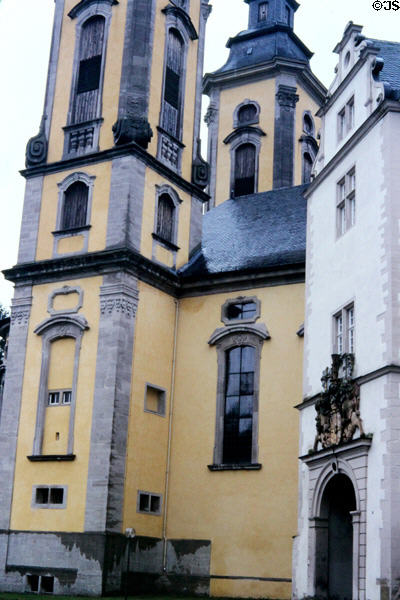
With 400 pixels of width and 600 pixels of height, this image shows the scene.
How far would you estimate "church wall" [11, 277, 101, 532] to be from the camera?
2998cm

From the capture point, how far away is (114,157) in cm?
3378

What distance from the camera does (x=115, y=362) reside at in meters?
30.6

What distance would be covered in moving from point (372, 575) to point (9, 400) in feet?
55.5

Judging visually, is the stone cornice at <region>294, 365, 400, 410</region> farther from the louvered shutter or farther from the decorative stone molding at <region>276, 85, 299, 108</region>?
the decorative stone molding at <region>276, 85, 299, 108</region>

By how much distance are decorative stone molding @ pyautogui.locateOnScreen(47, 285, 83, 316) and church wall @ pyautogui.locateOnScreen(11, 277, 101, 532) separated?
148mm

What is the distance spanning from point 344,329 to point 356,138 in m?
4.93

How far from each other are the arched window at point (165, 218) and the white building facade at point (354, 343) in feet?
29.5

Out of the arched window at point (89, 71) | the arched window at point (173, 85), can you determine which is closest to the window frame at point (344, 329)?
the arched window at point (173, 85)

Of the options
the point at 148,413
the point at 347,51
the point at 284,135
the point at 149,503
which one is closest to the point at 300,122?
the point at 284,135

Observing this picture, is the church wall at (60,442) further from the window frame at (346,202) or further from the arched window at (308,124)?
the arched window at (308,124)

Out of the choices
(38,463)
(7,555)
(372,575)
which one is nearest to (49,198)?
(38,463)

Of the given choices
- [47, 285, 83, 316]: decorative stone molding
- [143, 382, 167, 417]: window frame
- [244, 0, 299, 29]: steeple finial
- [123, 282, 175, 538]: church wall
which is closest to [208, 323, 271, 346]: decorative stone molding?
[123, 282, 175, 538]: church wall

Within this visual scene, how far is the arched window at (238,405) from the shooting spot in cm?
3158

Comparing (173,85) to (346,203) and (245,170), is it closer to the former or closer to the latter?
(245,170)
